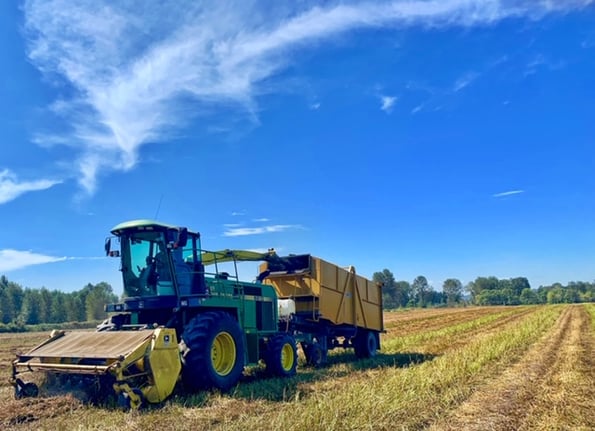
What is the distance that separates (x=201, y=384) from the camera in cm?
776

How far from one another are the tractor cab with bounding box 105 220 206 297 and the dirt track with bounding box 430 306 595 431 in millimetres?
5135

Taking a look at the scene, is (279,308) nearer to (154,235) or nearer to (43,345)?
(154,235)

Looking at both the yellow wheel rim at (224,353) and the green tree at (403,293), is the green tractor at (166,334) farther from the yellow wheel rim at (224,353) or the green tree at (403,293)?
the green tree at (403,293)

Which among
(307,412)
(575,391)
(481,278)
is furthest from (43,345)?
(481,278)

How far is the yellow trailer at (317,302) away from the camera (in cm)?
1249

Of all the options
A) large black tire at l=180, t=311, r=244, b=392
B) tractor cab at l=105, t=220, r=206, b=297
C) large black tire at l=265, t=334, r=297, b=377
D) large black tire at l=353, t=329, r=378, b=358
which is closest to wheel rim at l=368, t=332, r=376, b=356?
large black tire at l=353, t=329, r=378, b=358

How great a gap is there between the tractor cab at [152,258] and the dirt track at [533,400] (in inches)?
202

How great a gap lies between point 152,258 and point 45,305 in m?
74.5

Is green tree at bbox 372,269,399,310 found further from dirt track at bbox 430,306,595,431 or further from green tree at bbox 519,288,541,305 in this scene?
dirt track at bbox 430,306,595,431

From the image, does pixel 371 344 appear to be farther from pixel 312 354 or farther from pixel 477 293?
pixel 477 293

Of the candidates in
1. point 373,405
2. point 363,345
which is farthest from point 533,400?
point 363,345

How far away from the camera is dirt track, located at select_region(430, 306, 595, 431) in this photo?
580cm

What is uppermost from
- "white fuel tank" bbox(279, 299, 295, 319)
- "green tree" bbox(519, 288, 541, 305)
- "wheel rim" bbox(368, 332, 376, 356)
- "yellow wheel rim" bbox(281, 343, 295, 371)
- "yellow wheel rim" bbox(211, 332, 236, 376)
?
"white fuel tank" bbox(279, 299, 295, 319)

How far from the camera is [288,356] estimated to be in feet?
34.9
